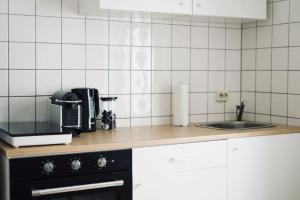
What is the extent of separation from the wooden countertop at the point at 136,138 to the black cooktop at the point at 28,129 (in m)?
0.07

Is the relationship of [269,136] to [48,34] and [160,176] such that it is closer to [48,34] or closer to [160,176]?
[160,176]

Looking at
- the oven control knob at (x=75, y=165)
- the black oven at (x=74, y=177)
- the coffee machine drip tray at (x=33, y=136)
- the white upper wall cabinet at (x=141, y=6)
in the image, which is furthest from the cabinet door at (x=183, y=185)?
the white upper wall cabinet at (x=141, y=6)

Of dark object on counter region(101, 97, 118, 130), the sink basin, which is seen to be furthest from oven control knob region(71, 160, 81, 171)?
the sink basin

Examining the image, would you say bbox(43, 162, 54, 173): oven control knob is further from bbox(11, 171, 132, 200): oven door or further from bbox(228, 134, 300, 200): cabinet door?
bbox(228, 134, 300, 200): cabinet door

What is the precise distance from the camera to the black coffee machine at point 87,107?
8.71 feet

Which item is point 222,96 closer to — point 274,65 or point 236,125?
point 236,125

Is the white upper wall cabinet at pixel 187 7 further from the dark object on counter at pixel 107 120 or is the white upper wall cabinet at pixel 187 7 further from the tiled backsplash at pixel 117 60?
the dark object on counter at pixel 107 120

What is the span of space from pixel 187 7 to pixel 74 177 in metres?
1.26

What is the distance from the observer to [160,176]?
250 cm

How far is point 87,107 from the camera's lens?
8.72ft

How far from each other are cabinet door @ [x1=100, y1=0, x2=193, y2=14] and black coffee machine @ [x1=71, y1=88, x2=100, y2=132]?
0.49 metres

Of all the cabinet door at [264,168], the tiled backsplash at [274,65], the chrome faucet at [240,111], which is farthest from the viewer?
the chrome faucet at [240,111]

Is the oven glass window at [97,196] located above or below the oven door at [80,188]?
below

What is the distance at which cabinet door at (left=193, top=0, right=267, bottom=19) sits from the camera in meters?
2.88
